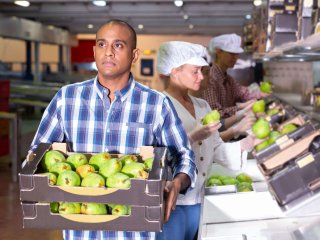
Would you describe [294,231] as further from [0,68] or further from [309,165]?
[0,68]

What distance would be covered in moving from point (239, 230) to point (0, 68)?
14.0 m

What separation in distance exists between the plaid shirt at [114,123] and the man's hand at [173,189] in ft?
0.11

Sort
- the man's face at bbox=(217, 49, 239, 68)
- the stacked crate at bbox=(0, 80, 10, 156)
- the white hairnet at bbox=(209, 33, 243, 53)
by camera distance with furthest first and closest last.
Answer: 1. the stacked crate at bbox=(0, 80, 10, 156)
2. the man's face at bbox=(217, 49, 239, 68)
3. the white hairnet at bbox=(209, 33, 243, 53)

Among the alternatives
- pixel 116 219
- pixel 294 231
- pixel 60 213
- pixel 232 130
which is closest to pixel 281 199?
pixel 294 231

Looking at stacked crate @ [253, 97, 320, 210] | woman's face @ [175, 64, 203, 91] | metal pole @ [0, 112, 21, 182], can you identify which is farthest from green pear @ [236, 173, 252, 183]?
metal pole @ [0, 112, 21, 182]

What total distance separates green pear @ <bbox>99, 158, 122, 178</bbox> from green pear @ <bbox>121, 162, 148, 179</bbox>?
2 centimetres

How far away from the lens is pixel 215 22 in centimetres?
1700

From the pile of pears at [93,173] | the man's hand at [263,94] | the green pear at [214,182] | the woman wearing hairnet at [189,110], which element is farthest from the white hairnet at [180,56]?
the man's hand at [263,94]

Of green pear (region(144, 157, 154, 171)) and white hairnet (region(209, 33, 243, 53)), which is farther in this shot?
white hairnet (region(209, 33, 243, 53))

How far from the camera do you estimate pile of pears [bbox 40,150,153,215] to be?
194 cm

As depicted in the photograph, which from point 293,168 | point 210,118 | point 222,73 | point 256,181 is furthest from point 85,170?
point 222,73

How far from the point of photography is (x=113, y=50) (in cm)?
221

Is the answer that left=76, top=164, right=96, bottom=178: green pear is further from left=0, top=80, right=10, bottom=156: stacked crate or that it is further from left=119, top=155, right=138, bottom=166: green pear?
left=0, top=80, right=10, bottom=156: stacked crate

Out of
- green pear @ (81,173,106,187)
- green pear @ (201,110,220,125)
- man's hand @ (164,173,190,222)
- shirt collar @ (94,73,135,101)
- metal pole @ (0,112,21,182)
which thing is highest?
shirt collar @ (94,73,135,101)
